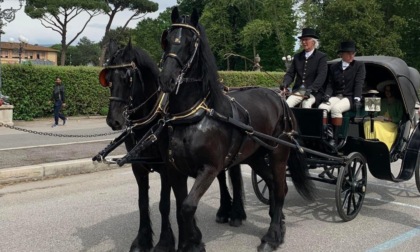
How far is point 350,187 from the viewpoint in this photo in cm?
603

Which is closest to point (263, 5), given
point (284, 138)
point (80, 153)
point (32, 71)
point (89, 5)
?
point (89, 5)

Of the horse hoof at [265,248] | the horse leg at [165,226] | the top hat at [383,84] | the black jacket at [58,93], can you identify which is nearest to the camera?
the horse leg at [165,226]

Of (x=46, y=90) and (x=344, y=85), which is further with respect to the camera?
(x=46, y=90)

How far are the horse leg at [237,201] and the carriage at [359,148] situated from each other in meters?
0.67

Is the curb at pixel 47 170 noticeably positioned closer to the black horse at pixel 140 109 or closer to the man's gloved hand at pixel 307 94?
the black horse at pixel 140 109

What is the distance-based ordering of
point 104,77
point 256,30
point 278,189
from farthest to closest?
point 256,30, point 278,189, point 104,77

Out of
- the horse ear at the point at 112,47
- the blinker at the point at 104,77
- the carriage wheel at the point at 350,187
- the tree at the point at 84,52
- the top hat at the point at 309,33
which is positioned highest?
the tree at the point at 84,52

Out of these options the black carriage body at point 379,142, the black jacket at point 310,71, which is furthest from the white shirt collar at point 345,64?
the black jacket at point 310,71

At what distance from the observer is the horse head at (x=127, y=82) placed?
426cm

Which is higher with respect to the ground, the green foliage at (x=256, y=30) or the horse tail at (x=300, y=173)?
the green foliage at (x=256, y=30)

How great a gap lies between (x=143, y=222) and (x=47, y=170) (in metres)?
4.34

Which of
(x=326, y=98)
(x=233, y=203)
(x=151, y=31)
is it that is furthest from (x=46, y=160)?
(x=151, y=31)

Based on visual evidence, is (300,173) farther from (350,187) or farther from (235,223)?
(235,223)

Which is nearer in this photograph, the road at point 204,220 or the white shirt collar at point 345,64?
the road at point 204,220
